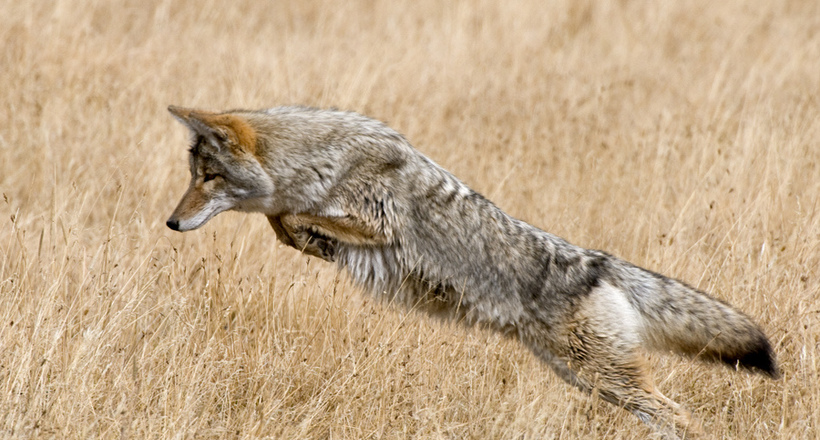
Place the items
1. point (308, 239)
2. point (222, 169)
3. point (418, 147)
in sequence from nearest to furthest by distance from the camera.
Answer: point (308, 239), point (222, 169), point (418, 147)

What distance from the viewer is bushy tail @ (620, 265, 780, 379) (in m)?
4.50

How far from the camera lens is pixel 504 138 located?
8227 millimetres

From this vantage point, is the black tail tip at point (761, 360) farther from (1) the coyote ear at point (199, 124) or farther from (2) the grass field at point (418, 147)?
(1) the coyote ear at point (199, 124)

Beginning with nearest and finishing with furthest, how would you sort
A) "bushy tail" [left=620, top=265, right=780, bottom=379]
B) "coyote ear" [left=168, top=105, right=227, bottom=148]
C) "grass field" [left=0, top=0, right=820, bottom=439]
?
A: "grass field" [left=0, top=0, right=820, bottom=439]
"bushy tail" [left=620, top=265, right=780, bottom=379]
"coyote ear" [left=168, top=105, right=227, bottom=148]

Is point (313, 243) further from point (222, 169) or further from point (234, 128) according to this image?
point (234, 128)

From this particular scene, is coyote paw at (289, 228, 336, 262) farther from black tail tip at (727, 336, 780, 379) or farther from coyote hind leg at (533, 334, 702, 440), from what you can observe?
black tail tip at (727, 336, 780, 379)

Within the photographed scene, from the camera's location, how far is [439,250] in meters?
4.76

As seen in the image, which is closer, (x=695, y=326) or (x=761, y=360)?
(x=761, y=360)

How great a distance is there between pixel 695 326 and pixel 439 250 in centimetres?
140

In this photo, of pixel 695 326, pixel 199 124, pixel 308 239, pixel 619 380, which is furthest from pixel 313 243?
pixel 695 326

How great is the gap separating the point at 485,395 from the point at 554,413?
0.44 metres

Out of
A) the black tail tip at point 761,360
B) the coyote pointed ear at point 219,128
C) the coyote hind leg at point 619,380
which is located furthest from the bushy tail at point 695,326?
the coyote pointed ear at point 219,128

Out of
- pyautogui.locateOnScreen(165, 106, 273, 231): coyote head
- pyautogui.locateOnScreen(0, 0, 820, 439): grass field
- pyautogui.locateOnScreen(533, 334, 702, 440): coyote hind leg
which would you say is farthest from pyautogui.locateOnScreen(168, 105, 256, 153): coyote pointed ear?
pyautogui.locateOnScreen(533, 334, 702, 440): coyote hind leg

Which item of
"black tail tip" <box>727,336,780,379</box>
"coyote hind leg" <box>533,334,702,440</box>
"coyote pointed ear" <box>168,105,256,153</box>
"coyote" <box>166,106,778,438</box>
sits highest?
"coyote pointed ear" <box>168,105,256,153</box>
